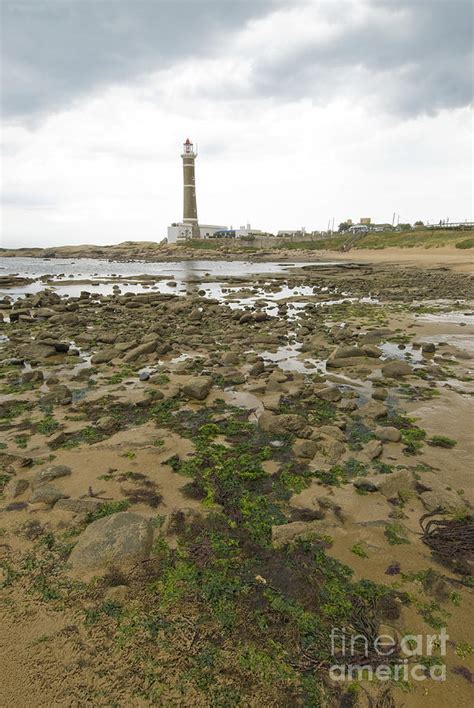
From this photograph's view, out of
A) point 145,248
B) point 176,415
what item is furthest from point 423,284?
point 145,248

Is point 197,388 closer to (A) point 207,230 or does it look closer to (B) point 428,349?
(B) point 428,349

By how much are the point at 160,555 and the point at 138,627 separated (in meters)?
0.86

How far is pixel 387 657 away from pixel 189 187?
112503 mm

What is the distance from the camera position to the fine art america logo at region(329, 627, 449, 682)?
303 centimetres

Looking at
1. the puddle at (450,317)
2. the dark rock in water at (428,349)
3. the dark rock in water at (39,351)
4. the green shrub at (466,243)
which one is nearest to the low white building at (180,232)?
the green shrub at (466,243)

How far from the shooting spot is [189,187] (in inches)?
4109

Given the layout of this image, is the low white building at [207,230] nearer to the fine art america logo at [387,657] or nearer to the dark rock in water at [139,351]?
the dark rock in water at [139,351]

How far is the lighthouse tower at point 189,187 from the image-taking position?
103m

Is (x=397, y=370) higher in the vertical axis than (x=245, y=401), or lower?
higher

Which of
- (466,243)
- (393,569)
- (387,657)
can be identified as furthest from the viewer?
(466,243)

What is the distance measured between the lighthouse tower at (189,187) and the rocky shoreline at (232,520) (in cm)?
10410

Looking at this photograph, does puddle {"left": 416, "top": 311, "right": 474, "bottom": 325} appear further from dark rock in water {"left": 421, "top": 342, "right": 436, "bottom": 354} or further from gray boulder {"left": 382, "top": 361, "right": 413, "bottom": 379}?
gray boulder {"left": 382, "top": 361, "right": 413, "bottom": 379}

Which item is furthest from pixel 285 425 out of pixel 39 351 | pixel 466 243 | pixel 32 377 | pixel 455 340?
pixel 466 243

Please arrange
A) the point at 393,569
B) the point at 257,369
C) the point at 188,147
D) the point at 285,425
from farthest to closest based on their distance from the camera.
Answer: the point at 188,147
the point at 257,369
the point at 285,425
the point at 393,569
